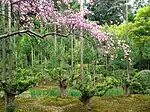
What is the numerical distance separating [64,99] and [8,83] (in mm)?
3643

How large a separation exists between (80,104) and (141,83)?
15.1 ft

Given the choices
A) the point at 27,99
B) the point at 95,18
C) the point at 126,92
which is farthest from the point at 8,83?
the point at 95,18

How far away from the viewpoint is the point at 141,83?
1603 centimetres

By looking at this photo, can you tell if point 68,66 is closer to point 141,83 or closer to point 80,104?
point 141,83

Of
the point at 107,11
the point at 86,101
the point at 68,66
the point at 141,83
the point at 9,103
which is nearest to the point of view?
the point at 9,103

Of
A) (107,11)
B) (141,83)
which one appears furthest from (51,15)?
(107,11)

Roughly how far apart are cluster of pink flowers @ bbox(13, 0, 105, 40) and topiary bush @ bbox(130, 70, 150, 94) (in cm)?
764

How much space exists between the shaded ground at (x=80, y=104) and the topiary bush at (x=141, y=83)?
1462mm

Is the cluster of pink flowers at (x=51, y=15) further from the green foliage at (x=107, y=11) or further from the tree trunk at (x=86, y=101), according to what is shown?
the green foliage at (x=107, y=11)

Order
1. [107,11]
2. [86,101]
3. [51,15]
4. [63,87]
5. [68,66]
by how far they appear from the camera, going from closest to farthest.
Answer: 1. [51,15]
2. [86,101]
3. [63,87]
4. [68,66]
5. [107,11]

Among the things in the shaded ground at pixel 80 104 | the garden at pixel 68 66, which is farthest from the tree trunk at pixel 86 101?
the shaded ground at pixel 80 104

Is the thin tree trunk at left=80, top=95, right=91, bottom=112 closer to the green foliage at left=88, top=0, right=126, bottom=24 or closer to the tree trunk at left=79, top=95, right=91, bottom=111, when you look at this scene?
the tree trunk at left=79, top=95, right=91, bottom=111

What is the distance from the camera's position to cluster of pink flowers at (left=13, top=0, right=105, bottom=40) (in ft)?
21.0

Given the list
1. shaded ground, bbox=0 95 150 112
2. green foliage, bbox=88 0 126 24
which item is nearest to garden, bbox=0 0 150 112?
shaded ground, bbox=0 95 150 112
